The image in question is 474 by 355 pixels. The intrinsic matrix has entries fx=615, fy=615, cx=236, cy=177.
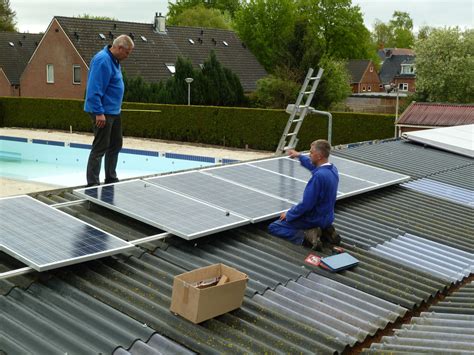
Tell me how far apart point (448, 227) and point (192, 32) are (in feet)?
154

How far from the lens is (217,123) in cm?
3541

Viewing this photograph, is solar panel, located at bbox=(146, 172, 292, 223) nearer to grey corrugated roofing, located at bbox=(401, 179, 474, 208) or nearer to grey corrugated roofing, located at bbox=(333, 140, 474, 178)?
grey corrugated roofing, located at bbox=(401, 179, 474, 208)

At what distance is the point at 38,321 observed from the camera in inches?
176

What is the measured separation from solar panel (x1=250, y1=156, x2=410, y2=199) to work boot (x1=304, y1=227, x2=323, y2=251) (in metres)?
1.79

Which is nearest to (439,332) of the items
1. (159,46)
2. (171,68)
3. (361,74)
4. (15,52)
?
(171,68)

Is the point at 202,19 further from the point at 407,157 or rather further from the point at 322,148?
the point at 322,148

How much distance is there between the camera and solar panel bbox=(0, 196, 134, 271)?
17.0ft

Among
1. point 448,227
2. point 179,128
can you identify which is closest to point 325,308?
point 448,227

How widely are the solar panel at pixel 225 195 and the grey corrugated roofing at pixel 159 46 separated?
38.0m

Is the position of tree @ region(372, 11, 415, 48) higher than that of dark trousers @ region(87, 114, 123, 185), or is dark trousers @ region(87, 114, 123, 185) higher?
tree @ region(372, 11, 415, 48)

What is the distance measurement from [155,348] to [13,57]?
57.2 m

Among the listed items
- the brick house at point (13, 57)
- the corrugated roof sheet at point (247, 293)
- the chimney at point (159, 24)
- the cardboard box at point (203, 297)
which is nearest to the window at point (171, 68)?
the chimney at point (159, 24)

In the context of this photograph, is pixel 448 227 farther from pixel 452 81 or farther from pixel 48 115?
pixel 452 81

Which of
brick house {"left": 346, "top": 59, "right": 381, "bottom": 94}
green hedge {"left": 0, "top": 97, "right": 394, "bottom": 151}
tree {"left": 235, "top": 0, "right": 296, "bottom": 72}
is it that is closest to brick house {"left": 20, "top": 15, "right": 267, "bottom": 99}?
green hedge {"left": 0, "top": 97, "right": 394, "bottom": 151}
